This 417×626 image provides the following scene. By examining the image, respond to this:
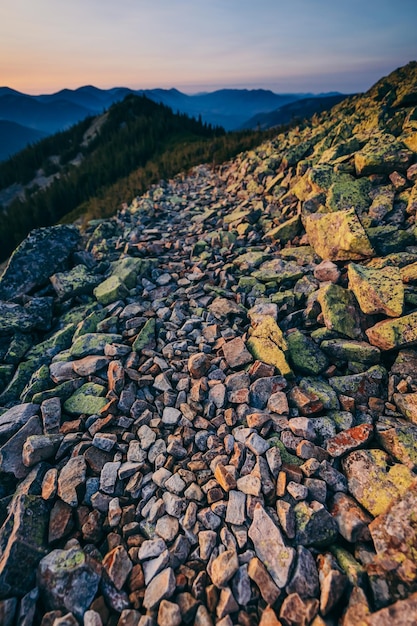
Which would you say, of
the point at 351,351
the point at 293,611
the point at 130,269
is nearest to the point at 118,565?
the point at 293,611

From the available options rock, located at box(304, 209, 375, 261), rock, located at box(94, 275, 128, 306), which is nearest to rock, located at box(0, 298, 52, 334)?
rock, located at box(94, 275, 128, 306)

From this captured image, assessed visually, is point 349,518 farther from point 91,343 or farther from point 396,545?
point 91,343

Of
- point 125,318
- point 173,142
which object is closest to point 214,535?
point 125,318

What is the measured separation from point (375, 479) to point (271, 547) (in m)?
1.38

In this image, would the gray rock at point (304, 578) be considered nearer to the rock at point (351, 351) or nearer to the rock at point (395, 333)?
the rock at point (351, 351)

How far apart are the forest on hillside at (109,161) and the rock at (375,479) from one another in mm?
15369

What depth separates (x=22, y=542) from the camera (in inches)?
126

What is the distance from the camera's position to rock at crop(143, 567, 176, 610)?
2.83 meters

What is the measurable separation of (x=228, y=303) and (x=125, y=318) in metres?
2.12

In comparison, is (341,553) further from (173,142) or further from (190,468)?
(173,142)

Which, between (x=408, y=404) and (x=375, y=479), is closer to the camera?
(x=375, y=479)

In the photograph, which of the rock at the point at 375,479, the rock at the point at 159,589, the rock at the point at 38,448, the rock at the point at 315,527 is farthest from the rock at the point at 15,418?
the rock at the point at 375,479

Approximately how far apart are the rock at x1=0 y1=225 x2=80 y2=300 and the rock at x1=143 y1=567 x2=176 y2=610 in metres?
6.79

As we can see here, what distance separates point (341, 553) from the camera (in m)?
3.00
